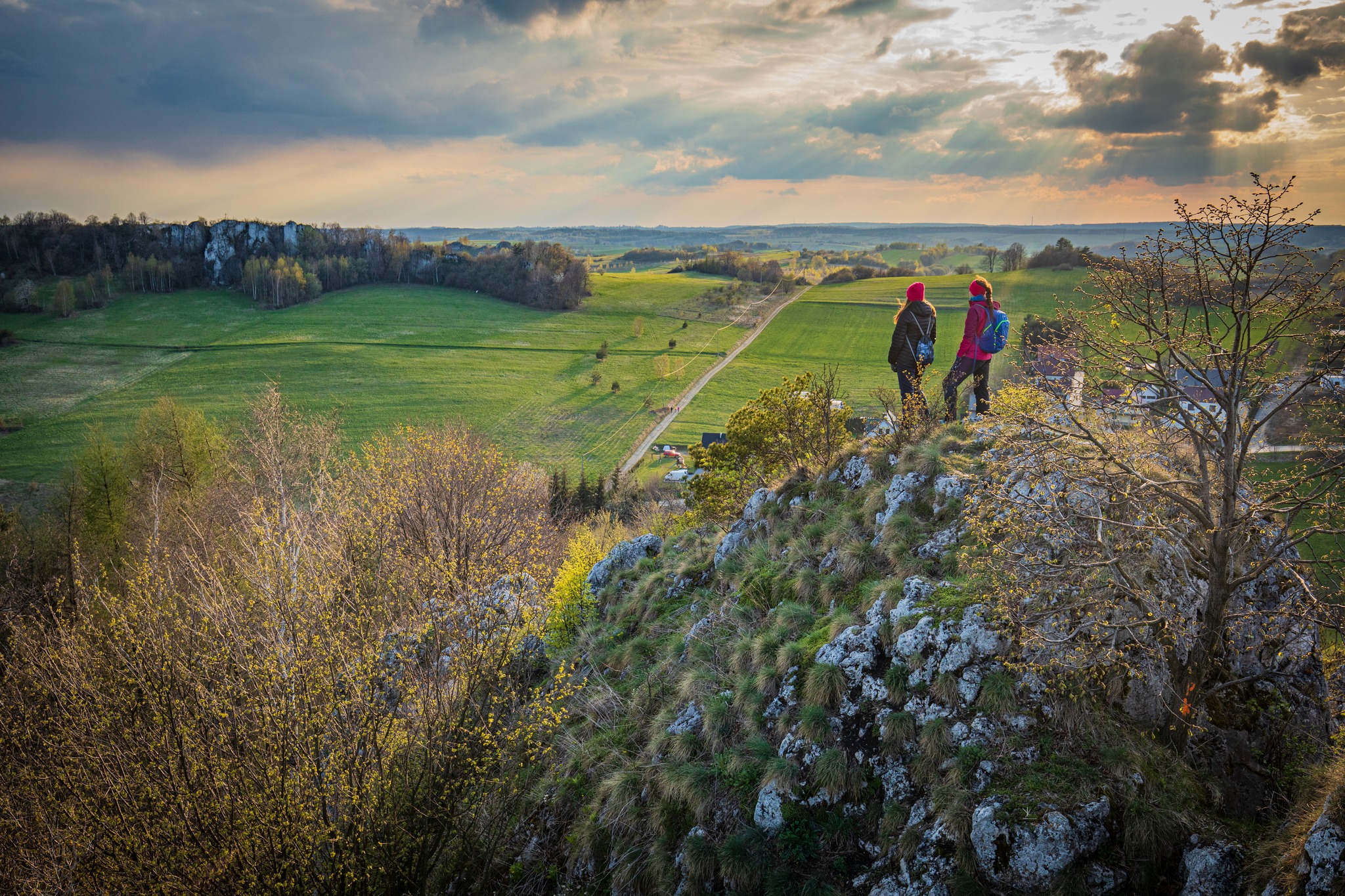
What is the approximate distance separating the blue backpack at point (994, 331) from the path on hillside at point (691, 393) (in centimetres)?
4812

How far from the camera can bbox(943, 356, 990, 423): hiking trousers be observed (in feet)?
44.8

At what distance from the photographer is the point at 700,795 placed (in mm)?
8625

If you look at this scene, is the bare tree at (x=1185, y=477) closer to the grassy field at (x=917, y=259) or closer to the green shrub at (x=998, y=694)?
the green shrub at (x=998, y=694)

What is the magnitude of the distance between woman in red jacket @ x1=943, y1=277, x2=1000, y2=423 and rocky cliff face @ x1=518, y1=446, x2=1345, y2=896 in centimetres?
234

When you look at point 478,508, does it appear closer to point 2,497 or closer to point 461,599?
point 461,599

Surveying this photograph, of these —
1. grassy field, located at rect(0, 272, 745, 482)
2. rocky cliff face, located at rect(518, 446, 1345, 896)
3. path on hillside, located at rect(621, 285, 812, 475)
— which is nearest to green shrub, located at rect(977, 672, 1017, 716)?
rocky cliff face, located at rect(518, 446, 1345, 896)

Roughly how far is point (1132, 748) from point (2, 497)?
73034mm

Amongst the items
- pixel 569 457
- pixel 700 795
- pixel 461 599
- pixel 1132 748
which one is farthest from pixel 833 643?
pixel 569 457

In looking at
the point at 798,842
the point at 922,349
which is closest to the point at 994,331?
the point at 922,349

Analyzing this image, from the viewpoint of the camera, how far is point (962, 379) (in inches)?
554

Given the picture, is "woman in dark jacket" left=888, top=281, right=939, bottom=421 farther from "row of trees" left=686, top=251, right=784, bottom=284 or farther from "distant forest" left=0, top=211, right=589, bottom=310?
"row of trees" left=686, top=251, right=784, bottom=284

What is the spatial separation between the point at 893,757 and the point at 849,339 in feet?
267

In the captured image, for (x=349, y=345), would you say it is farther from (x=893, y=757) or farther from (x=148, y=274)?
(x=893, y=757)

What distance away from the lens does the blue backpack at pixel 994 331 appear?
1291cm
